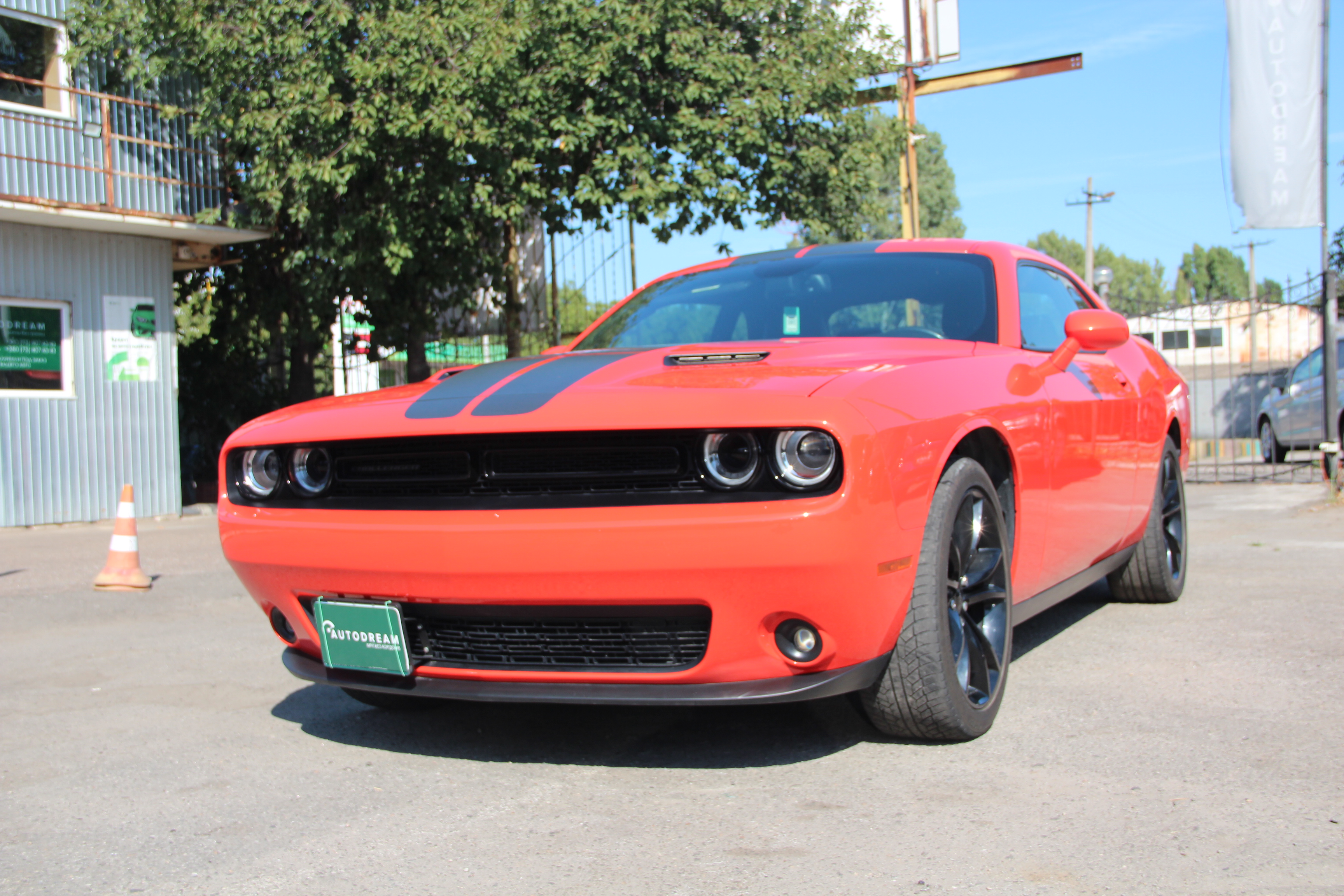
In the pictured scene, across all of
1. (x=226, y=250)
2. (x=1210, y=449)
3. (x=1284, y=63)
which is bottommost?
(x=1210, y=449)

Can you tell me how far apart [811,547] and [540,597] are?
2.11ft

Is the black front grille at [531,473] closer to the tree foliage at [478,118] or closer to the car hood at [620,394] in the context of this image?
the car hood at [620,394]

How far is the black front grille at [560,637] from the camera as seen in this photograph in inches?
110

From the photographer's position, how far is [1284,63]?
36.0ft

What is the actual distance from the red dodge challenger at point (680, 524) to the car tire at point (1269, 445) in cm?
1468

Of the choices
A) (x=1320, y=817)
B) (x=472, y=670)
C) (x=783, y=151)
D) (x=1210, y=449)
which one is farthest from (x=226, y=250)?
(x=1210, y=449)

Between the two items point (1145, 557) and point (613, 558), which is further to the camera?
point (1145, 557)

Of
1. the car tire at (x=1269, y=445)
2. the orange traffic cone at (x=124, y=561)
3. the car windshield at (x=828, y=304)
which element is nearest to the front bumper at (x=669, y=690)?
the car windshield at (x=828, y=304)

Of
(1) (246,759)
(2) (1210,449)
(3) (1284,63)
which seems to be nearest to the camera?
(1) (246,759)

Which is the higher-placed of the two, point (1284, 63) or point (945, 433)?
point (1284, 63)

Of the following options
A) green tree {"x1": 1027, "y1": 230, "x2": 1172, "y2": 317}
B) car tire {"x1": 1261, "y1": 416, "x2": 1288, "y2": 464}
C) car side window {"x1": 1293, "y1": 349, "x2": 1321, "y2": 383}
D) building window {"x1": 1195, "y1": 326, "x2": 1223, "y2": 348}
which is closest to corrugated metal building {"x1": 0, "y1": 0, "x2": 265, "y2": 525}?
car side window {"x1": 1293, "y1": 349, "x2": 1321, "y2": 383}

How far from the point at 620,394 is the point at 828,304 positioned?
1.42 metres

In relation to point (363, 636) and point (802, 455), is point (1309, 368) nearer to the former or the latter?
point (802, 455)

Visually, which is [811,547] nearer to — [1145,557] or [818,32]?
[1145,557]
